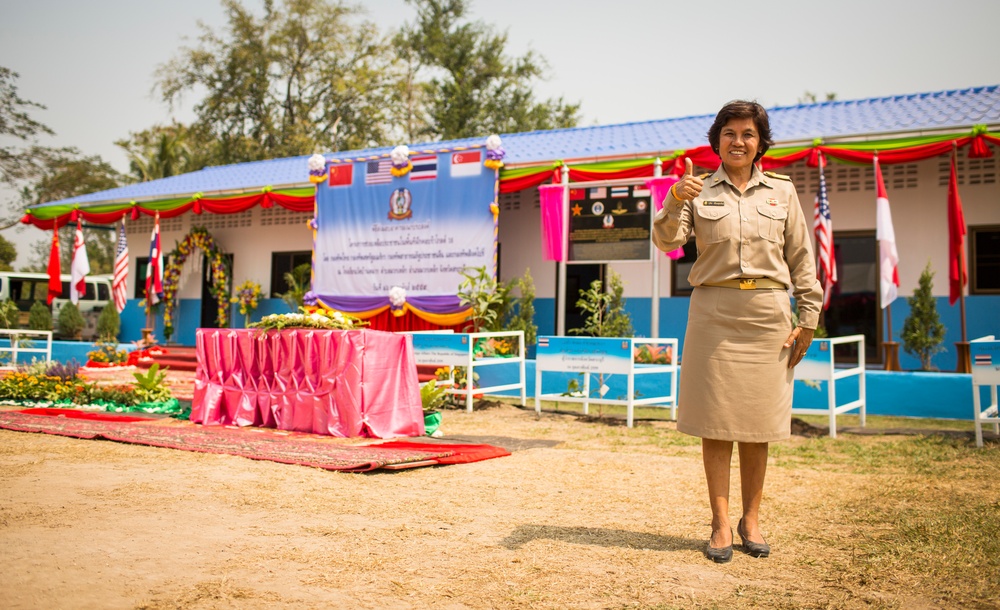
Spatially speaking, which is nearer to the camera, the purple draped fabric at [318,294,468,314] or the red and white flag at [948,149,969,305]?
the red and white flag at [948,149,969,305]

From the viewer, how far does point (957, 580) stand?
305 centimetres

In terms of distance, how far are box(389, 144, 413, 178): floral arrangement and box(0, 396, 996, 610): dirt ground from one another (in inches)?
315

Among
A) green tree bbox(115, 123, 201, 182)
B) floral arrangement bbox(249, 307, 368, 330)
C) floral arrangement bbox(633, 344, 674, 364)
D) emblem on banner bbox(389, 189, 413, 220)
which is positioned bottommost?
floral arrangement bbox(633, 344, 674, 364)

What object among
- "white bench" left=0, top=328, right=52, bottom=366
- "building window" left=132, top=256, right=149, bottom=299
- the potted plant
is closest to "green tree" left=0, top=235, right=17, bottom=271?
"building window" left=132, top=256, right=149, bottom=299

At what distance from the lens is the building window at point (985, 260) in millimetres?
10594

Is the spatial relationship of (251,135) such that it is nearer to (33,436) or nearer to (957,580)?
(33,436)

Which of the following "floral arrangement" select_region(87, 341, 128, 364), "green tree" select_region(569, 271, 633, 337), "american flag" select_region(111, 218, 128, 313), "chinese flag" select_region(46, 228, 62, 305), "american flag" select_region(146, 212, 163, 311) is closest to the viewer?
"green tree" select_region(569, 271, 633, 337)

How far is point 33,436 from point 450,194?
7.44 m

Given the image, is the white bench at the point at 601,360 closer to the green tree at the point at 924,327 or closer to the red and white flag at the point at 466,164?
the green tree at the point at 924,327

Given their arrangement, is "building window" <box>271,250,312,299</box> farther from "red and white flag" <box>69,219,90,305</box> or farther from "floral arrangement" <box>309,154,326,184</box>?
"red and white flag" <box>69,219,90,305</box>

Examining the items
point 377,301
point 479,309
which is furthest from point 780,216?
point 377,301

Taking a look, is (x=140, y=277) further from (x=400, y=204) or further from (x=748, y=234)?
(x=748, y=234)

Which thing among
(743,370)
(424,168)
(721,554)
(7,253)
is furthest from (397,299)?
(7,253)

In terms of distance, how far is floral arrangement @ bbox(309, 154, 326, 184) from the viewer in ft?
45.5
